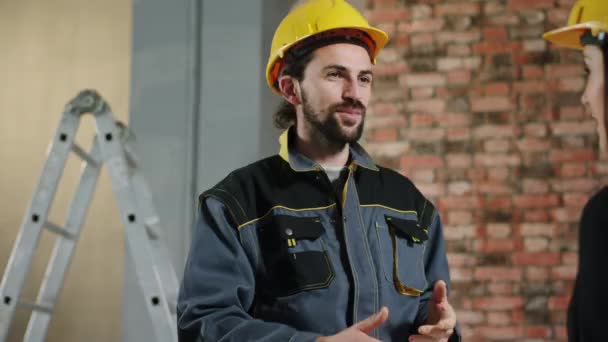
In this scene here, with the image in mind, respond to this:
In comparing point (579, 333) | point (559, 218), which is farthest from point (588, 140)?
point (579, 333)

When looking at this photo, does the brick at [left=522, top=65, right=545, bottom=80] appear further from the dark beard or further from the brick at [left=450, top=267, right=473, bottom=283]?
the dark beard

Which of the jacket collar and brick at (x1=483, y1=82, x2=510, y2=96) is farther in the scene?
brick at (x1=483, y1=82, x2=510, y2=96)

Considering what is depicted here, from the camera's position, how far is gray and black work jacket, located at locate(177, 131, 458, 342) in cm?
147

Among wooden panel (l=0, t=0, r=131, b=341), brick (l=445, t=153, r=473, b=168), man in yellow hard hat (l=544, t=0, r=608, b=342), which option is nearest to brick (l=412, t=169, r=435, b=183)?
brick (l=445, t=153, r=473, b=168)

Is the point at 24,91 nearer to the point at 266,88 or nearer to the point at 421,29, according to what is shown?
the point at 266,88

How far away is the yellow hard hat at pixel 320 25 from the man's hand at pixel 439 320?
22.7 inches

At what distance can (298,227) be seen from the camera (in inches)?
60.6

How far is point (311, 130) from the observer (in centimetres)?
166

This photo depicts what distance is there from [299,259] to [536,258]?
2791mm

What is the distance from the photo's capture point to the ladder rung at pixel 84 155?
2619mm

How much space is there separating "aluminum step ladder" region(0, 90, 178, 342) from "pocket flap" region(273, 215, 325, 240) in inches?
40.0

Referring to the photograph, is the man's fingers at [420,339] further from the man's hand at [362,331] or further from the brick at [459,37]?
the brick at [459,37]

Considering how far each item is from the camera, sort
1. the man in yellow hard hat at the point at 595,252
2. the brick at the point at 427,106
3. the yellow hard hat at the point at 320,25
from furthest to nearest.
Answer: the brick at the point at 427,106 → the yellow hard hat at the point at 320,25 → the man in yellow hard hat at the point at 595,252

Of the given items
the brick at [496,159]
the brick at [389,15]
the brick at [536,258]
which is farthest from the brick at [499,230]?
the brick at [389,15]
